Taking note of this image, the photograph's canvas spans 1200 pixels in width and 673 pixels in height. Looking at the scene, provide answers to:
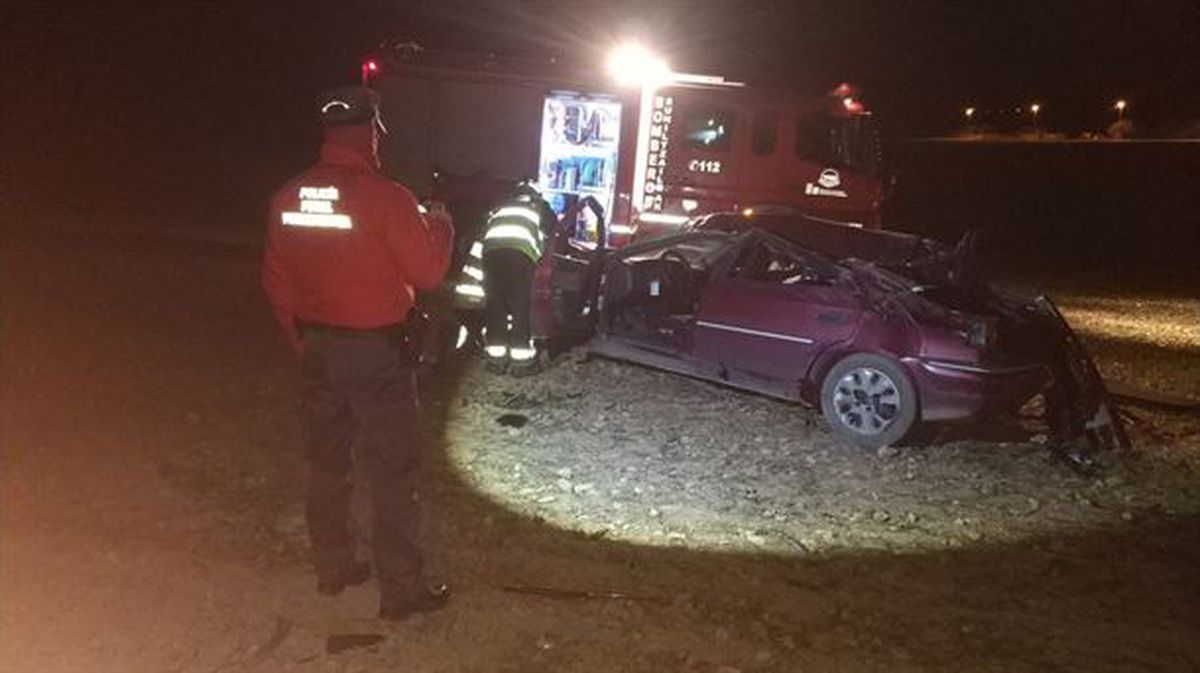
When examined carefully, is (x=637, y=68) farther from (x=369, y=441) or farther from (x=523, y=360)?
(x=369, y=441)

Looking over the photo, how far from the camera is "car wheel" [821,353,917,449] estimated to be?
267 inches

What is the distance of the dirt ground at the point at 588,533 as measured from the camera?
13.1ft

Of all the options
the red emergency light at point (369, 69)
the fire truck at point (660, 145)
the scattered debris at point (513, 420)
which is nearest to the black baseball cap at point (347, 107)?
the scattered debris at point (513, 420)

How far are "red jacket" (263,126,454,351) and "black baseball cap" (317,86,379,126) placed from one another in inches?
1.3

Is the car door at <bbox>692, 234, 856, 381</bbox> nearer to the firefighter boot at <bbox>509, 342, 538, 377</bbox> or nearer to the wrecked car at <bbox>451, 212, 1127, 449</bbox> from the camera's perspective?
the wrecked car at <bbox>451, 212, 1127, 449</bbox>

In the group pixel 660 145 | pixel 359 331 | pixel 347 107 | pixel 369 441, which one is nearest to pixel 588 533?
pixel 369 441

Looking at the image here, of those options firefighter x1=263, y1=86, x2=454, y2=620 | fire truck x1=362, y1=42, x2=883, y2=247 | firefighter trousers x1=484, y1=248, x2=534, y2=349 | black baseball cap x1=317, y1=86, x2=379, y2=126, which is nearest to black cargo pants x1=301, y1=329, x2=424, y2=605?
firefighter x1=263, y1=86, x2=454, y2=620

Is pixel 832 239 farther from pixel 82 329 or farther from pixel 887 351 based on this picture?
pixel 82 329

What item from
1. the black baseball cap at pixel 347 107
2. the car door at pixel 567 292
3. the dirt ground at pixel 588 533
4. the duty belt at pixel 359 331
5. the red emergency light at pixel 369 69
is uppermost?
the red emergency light at pixel 369 69

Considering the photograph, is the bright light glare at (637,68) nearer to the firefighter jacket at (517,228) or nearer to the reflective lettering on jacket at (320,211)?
the firefighter jacket at (517,228)

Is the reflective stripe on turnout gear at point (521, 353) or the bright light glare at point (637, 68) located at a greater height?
the bright light glare at point (637, 68)

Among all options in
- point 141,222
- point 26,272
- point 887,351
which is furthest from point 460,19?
point 887,351

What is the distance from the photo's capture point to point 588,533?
5.18 metres

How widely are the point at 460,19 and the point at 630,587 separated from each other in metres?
35.0
